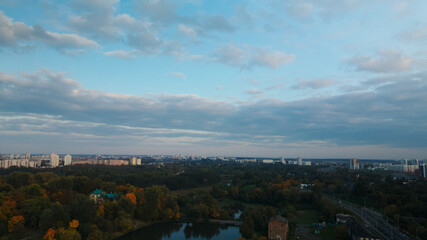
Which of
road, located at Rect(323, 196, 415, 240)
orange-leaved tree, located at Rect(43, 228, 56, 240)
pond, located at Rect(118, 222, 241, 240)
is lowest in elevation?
pond, located at Rect(118, 222, 241, 240)

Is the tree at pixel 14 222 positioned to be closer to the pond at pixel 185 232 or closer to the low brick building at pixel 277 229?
the pond at pixel 185 232

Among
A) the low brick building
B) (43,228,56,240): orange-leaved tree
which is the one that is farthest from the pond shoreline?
(43,228,56,240): orange-leaved tree

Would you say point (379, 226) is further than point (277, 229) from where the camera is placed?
Yes

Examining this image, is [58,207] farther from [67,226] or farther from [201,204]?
[201,204]

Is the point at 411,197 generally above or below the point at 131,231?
above

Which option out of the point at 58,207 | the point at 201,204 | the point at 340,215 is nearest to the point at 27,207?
the point at 58,207

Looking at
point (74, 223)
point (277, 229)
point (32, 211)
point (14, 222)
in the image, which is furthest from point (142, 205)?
point (277, 229)

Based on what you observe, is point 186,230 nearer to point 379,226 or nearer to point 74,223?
point 74,223

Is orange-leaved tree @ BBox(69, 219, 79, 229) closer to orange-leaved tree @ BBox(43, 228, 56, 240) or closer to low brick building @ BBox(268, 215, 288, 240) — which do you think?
orange-leaved tree @ BBox(43, 228, 56, 240)
